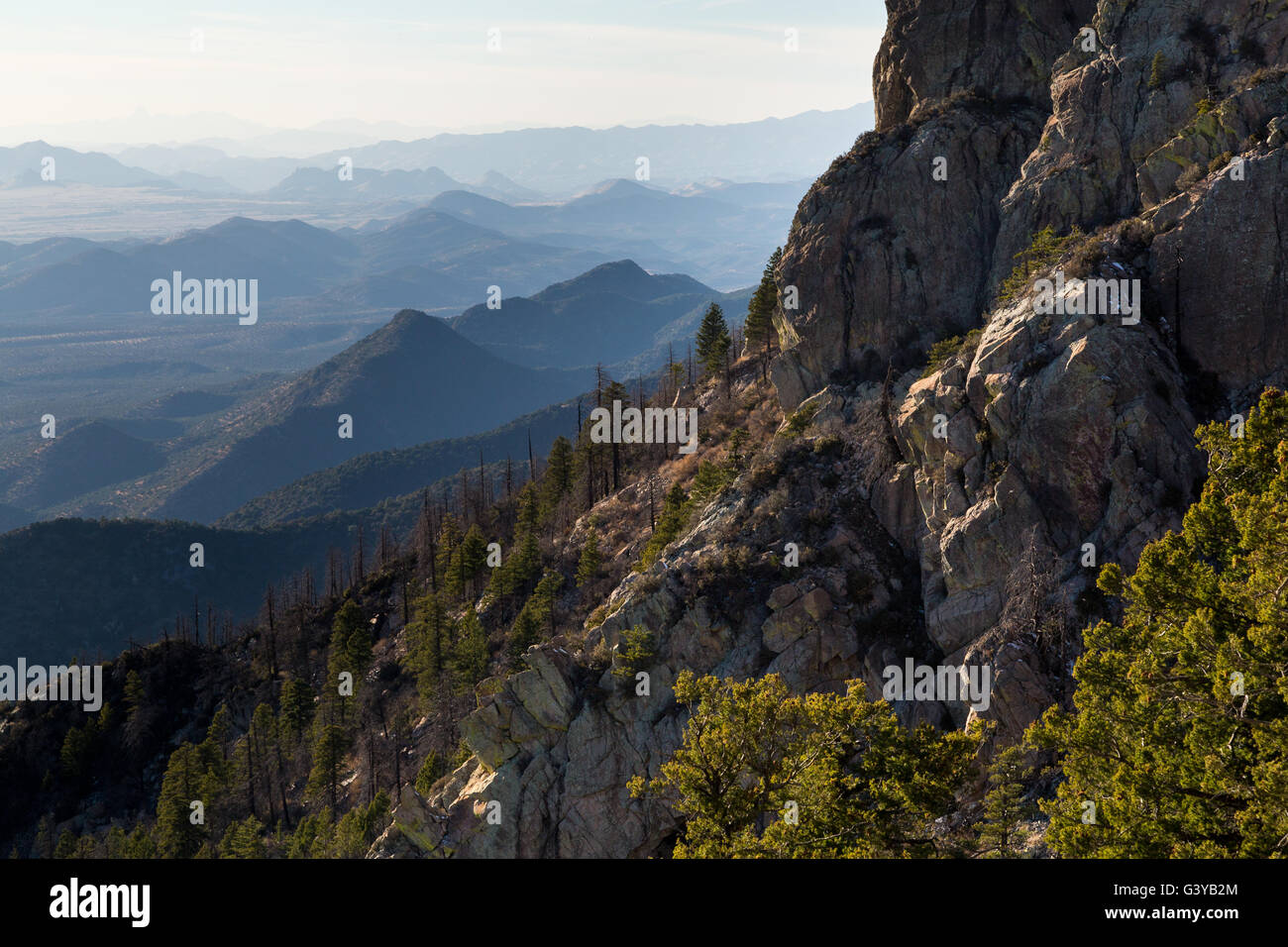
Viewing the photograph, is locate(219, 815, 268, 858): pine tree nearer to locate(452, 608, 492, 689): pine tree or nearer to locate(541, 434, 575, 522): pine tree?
locate(452, 608, 492, 689): pine tree

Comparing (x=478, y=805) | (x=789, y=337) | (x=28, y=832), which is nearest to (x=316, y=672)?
(x=28, y=832)

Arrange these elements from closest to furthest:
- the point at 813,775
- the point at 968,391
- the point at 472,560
Result: the point at 813,775
the point at 968,391
the point at 472,560

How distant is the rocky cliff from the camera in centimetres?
4356

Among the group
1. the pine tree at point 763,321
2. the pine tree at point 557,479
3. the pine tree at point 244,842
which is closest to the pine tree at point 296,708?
the pine tree at point 244,842

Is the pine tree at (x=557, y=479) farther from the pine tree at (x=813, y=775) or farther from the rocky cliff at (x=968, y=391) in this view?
the pine tree at (x=813, y=775)

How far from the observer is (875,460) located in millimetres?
57250

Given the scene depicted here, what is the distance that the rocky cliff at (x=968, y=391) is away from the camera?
43.6m

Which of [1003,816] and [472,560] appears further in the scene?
[472,560]

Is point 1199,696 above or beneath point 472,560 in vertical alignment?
above

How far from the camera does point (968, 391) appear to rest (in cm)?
4984

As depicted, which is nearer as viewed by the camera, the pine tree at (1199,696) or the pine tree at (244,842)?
the pine tree at (1199,696)

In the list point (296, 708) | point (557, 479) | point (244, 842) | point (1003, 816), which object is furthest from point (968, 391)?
point (296, 708)

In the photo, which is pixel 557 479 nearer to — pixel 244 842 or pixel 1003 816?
pixel 244 842
